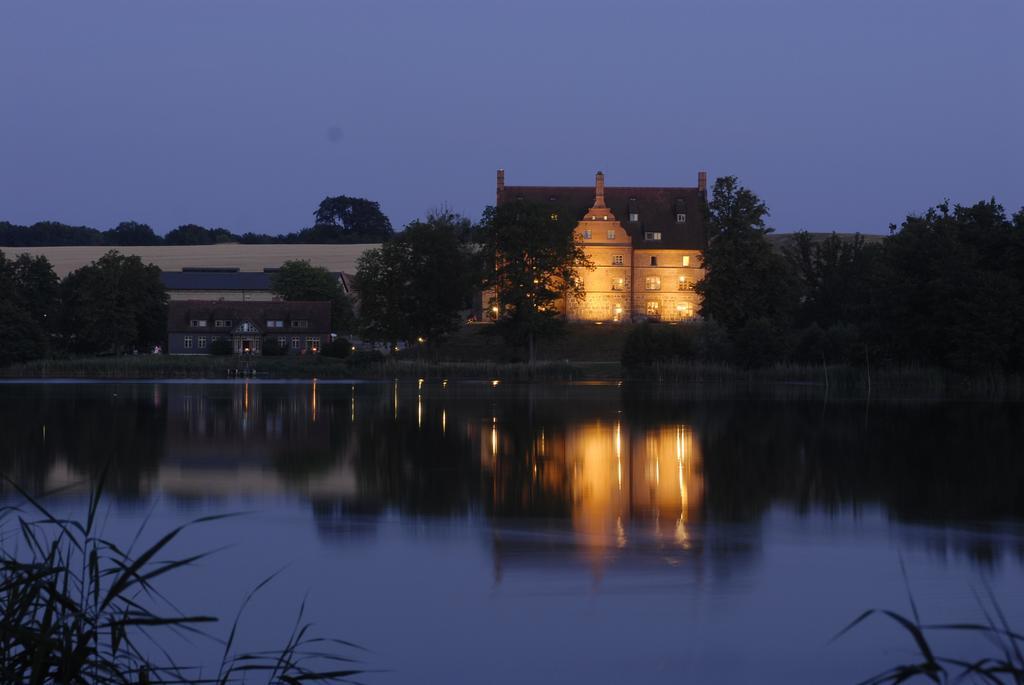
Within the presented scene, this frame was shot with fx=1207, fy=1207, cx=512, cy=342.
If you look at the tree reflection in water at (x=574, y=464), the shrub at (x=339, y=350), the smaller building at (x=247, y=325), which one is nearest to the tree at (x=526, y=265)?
the shrub at (x=339, y=350)

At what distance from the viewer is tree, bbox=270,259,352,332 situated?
353ft

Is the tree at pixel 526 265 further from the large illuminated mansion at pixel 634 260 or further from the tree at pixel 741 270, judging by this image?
the large illuminated mansion at pixel 634 260

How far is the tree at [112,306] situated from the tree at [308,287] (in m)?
16.5

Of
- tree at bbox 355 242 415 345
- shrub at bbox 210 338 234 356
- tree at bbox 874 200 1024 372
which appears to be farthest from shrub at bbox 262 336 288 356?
tree at bbox 874 200 1024 372

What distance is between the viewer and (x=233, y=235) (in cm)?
18112

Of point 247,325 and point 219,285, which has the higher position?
point 219,285

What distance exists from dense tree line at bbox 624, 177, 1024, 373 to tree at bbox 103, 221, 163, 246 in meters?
123

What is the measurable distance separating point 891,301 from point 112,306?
187 ft

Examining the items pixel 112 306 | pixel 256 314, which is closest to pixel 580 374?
pixel 112 306

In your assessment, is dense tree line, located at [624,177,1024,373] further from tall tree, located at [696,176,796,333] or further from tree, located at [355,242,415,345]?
tree, located at [355,242,415,345]

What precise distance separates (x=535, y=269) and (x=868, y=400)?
3244cm

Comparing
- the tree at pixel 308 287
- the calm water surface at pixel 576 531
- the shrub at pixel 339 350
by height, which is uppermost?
the tree at pixel 308 287

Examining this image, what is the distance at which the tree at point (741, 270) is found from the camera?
221 feet

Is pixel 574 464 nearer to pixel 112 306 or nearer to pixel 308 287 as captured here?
pixel 112 306
